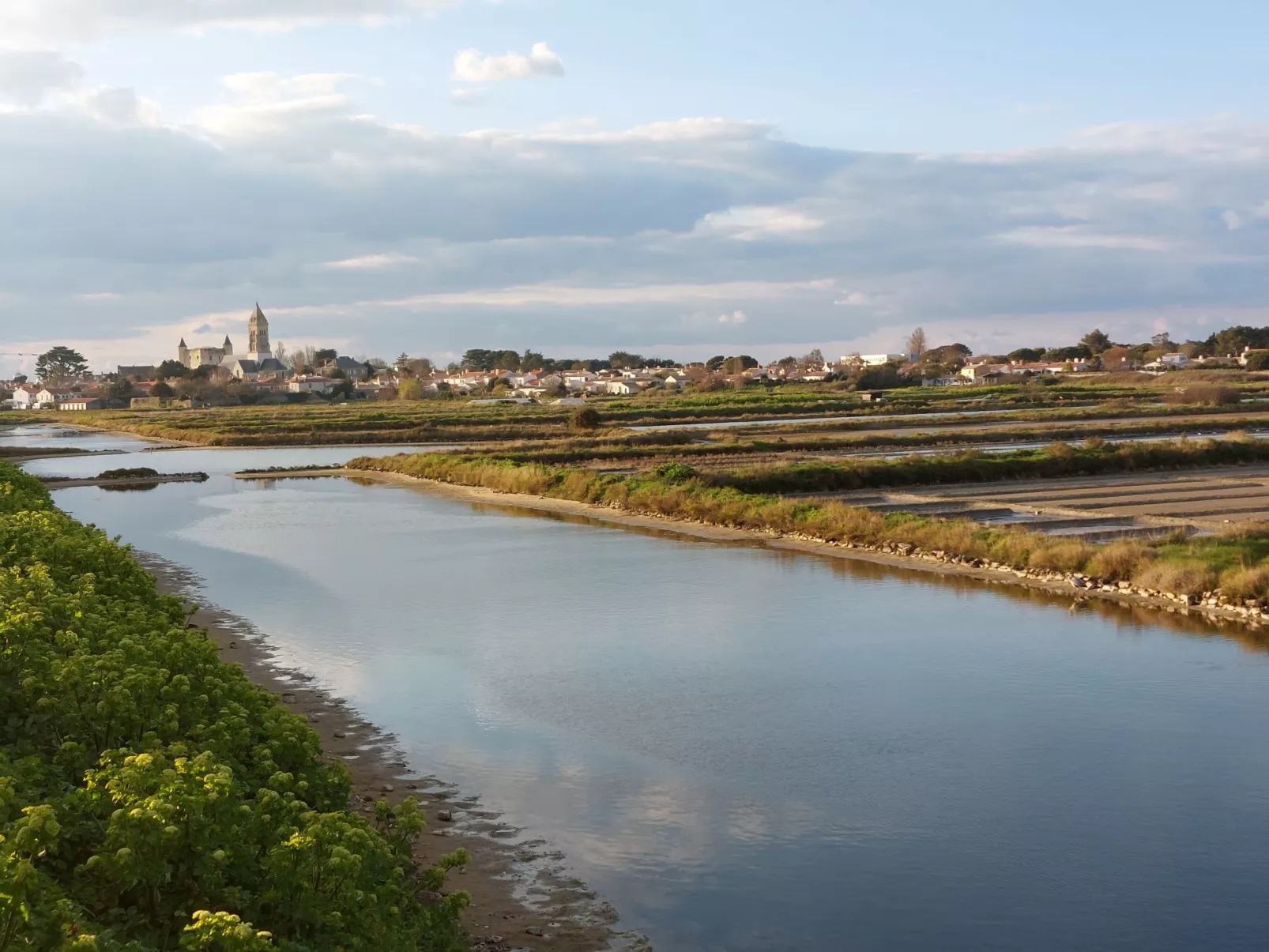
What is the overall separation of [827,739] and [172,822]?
762cm

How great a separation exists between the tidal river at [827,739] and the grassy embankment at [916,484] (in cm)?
159

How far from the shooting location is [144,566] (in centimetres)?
2467

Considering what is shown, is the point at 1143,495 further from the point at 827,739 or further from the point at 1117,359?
the point at 1117,359

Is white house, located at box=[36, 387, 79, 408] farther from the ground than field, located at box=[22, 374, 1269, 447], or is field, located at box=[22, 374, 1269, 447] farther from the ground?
white house, located at box=[36, 387, 79, 408]

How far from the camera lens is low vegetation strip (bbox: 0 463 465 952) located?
216 inches

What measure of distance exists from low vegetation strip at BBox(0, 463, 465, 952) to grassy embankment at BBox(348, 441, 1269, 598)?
46.5 ft

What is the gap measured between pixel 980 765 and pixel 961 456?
2703cm

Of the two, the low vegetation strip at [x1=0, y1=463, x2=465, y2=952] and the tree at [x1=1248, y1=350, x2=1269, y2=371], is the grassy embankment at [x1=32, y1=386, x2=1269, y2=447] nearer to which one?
the tree at [x1=1248, y1=350, x2=1269, y2=371]

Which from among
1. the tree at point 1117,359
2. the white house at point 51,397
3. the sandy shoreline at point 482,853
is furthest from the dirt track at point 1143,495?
the white house at point 51,397

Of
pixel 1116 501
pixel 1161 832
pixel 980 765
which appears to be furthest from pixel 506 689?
pixel 1116 501

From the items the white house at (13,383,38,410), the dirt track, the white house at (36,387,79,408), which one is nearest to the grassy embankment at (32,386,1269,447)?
the dirt track

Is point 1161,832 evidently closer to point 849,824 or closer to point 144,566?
point 849,824

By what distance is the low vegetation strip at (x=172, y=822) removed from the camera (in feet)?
18.0

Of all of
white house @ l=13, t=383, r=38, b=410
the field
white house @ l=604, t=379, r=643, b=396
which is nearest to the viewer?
the field
